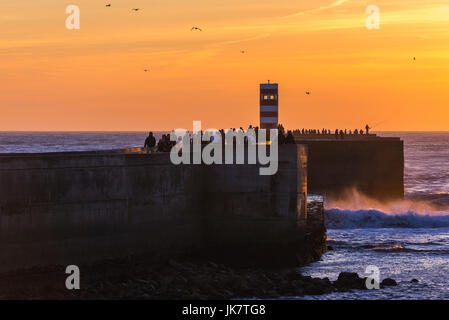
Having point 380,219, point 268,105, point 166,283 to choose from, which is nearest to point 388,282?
point 166,283

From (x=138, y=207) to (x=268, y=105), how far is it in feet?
58.1

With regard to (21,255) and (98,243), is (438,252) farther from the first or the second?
(21,255)

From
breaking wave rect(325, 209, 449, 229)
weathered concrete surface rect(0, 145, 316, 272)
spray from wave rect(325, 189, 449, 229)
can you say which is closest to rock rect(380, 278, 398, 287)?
weathered concrete surface rect(0, 145, 316, 272)

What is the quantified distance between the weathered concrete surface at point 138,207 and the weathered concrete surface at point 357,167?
2578cm

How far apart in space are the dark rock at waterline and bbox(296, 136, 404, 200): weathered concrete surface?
29.5 m

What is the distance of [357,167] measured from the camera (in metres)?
60.9

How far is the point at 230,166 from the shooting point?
3275 cm

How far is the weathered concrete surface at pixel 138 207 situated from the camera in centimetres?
2795

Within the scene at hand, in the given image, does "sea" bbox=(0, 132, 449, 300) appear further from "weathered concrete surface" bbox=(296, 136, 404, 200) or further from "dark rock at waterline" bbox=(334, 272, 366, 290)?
"weathered concrete surface" bbox=(296, 136, 404, 200)

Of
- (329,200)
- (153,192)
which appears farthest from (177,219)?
(329,200)

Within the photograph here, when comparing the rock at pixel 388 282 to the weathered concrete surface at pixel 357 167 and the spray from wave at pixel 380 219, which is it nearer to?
the spray from wave at pixel 380 219

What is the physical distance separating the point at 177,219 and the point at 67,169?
184 inches

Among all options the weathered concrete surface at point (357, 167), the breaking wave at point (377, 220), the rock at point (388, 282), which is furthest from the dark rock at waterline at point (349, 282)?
the weathered concrete surface at point (357, 167)

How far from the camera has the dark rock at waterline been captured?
1141 inches
